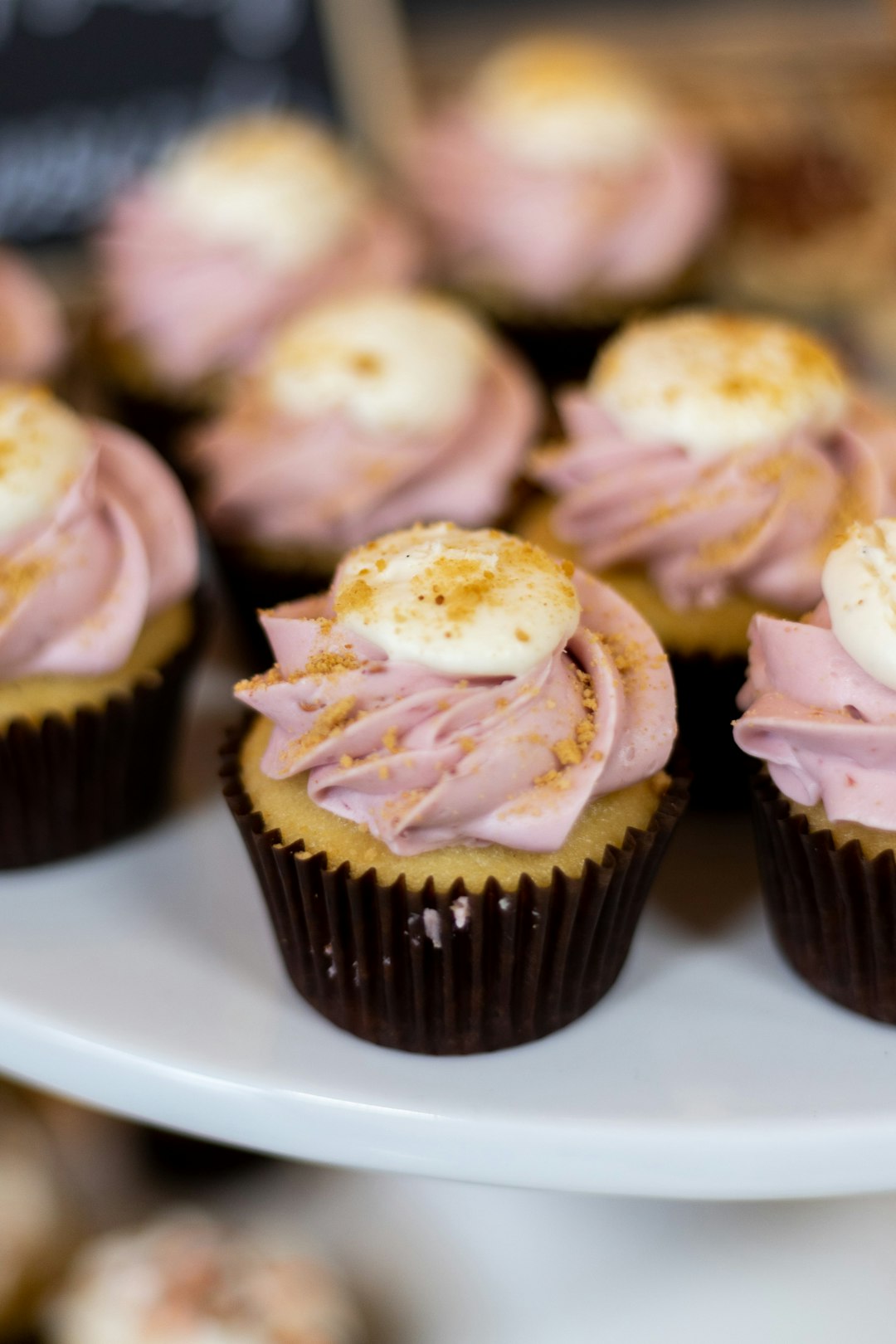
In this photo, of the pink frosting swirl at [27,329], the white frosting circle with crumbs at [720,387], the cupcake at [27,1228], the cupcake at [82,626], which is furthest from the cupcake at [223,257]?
the cupcake at [27,1228]

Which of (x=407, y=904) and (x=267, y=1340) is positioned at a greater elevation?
(x=407, y=904)

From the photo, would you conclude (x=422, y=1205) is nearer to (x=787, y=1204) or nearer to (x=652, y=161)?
(x=787, y=1204)

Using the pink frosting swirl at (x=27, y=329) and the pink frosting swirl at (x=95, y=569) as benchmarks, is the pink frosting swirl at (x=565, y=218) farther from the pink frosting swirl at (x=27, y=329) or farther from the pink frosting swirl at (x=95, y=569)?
the pink frosting swirl at (x=95, y=569)

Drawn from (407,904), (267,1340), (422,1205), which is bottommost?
(422,1205)

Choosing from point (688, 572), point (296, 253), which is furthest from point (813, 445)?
point (296, 253)

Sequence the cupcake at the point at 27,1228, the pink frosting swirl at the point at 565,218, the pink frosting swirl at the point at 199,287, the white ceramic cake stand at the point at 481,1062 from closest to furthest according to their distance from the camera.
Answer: the white ceramic cake stand at the point at 481,1062 < the cupcake at the point at 27,1228 < the pink frosting swirl at the point at 199,287 < the pink frosting swirl at the point at 565,218
